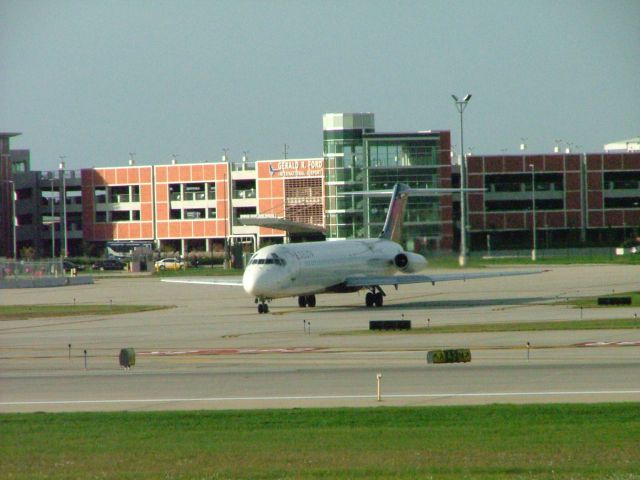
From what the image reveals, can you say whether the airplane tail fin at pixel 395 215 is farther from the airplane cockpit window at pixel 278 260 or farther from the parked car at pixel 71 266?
the parked car at pixel 71 266

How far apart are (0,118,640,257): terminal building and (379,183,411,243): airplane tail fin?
38.3 meters

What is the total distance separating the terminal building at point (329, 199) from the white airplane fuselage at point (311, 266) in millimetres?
44413

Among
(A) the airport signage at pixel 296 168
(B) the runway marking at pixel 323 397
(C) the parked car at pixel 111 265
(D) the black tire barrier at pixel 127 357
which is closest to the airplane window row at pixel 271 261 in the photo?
(D) the black tire barrier at pixel 127 357

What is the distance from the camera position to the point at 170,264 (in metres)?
124

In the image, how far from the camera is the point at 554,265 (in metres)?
103

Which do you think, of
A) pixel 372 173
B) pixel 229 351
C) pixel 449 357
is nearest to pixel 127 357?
pixel 229 351

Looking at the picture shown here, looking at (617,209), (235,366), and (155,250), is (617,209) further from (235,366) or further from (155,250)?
(235,366)

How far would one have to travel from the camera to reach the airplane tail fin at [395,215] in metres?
65.1

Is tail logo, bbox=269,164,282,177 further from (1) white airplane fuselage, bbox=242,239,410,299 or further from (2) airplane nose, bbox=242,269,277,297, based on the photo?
(2) airplane nose, bbox=242,269,277,297

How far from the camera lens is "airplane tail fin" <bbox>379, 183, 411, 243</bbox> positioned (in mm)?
65125

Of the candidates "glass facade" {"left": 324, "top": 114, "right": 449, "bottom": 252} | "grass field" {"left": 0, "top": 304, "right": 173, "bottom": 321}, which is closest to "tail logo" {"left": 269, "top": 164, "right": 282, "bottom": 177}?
"glass facade" {"left": 324, "top": 114, "right": 449, "bottom": 252}

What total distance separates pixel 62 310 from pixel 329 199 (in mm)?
55138

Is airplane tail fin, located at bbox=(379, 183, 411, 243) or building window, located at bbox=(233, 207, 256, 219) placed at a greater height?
building window, located at bbox=(233, 207, 256, 219)

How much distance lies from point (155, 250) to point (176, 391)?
118289 millimetres
